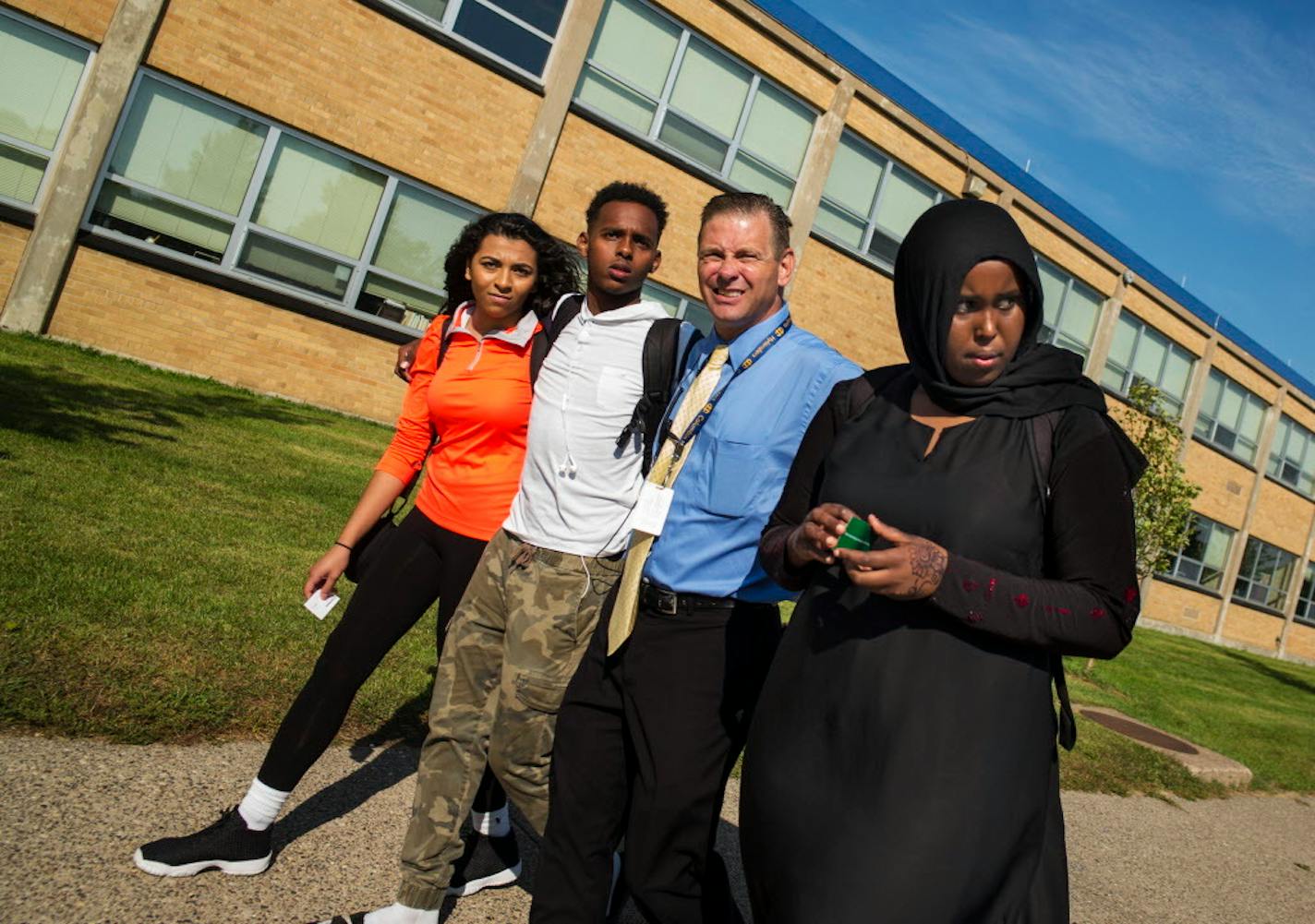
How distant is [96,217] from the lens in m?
11.5

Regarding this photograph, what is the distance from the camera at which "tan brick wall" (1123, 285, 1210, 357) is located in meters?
23.4

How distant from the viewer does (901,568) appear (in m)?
1.72

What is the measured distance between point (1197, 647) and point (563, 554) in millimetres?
24849

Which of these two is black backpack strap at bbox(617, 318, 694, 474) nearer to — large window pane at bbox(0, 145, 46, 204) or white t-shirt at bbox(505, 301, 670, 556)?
white t-shirt at bbox(505, 301, 670, 556)

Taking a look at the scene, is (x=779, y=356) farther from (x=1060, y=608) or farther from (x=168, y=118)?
(x=168, y=118)

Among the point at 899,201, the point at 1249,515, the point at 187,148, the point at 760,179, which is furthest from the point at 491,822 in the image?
the point at 1249,515

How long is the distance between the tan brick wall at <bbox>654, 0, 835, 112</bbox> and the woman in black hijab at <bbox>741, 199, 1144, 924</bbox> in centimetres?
1448

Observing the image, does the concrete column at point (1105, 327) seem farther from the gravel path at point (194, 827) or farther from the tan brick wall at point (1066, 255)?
the gravel path at point (194, 827)

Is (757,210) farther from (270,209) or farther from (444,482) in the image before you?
(270,209)

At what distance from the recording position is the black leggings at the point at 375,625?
9.84 ft

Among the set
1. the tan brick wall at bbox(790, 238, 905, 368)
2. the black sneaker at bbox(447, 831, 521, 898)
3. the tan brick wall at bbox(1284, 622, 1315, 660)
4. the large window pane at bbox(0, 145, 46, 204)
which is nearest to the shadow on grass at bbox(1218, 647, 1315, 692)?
the tan brick wall at bbox(1284, 622, 1315, 660)

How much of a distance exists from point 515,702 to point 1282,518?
33.3 m

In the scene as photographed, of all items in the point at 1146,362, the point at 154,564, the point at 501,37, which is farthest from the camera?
the point at 1146,362

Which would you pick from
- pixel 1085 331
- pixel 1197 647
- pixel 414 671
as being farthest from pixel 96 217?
pixel 1197 647
